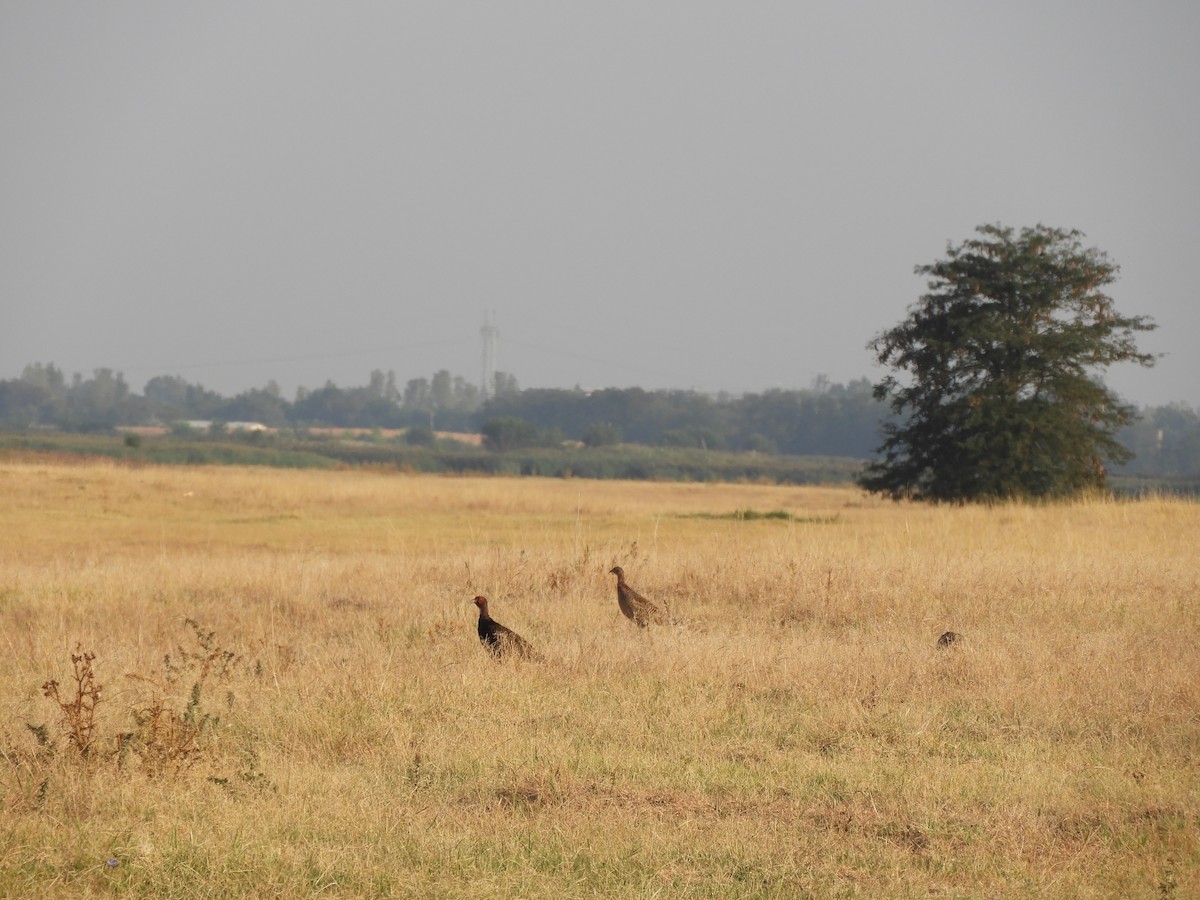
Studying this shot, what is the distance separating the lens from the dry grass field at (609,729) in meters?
4.86

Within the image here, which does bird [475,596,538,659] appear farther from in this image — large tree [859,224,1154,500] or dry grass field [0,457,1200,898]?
large tree [859,224,1154,500]

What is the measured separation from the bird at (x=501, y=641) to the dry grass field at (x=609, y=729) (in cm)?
18

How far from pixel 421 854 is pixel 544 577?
28.7ft

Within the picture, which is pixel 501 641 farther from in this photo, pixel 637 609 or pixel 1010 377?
pixel 1010 377

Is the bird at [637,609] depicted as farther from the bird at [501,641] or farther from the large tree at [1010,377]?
the large tree at [1010,377]

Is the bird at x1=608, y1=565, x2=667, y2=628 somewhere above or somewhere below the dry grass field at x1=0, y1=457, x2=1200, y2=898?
above

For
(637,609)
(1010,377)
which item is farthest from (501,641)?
(1010,377)

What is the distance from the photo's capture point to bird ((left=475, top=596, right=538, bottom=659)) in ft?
29.9

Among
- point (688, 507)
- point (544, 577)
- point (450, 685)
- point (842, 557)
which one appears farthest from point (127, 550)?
point (688, 507)

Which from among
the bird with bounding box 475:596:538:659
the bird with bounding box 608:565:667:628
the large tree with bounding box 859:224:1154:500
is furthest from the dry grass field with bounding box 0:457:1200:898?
the large tree with bounding box 859:224:1154:500

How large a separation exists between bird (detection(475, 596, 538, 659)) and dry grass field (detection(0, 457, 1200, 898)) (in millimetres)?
180

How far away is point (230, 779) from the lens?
6.11m

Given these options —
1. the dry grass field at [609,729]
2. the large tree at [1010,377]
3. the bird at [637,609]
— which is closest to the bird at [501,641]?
the dry grass field at [609,729]

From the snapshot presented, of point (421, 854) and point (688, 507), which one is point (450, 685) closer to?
point (421, 854)
